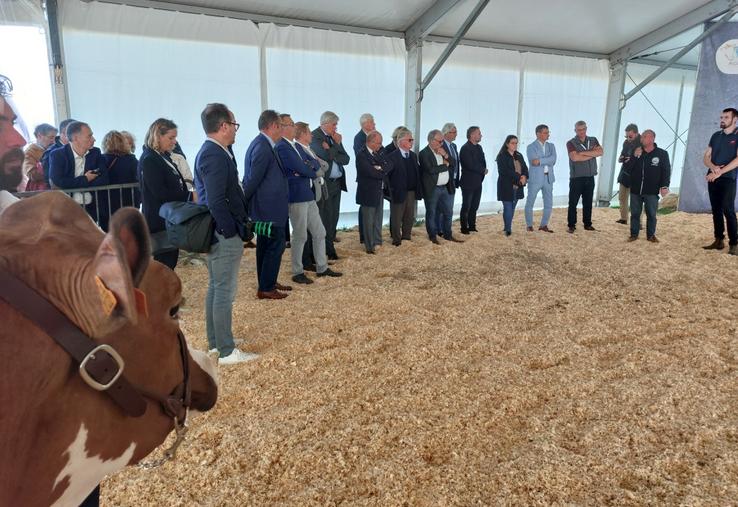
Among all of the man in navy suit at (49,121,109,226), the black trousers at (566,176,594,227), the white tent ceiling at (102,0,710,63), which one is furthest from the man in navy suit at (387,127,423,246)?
the man in navy suit at (49,121,109,226)

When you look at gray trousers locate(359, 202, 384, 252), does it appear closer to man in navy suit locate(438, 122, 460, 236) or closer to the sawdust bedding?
man in navy suit locate(438, 122, 460, 236)

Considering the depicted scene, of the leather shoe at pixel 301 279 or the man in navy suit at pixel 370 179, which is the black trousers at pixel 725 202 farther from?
the leather shoe at pixel 301 279

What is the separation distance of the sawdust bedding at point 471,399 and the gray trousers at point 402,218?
1.95 metres

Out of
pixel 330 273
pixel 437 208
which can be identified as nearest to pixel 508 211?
pixel 437 208

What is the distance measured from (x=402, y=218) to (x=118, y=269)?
6.54 meters

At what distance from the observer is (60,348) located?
2.09 feet

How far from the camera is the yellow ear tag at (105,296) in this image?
0.59 meters

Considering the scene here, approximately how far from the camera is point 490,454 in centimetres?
203

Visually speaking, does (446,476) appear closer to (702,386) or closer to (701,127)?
(702,386)

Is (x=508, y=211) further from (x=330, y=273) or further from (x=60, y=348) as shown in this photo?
(x=60, y=348)

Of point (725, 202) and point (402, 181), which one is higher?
point (402, 181)

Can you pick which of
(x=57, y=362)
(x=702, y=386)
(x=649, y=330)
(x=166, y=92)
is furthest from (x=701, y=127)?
(x=57, y=362)

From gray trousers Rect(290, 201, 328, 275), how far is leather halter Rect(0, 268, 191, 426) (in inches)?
154

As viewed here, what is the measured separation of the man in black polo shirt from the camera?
5.87 m
